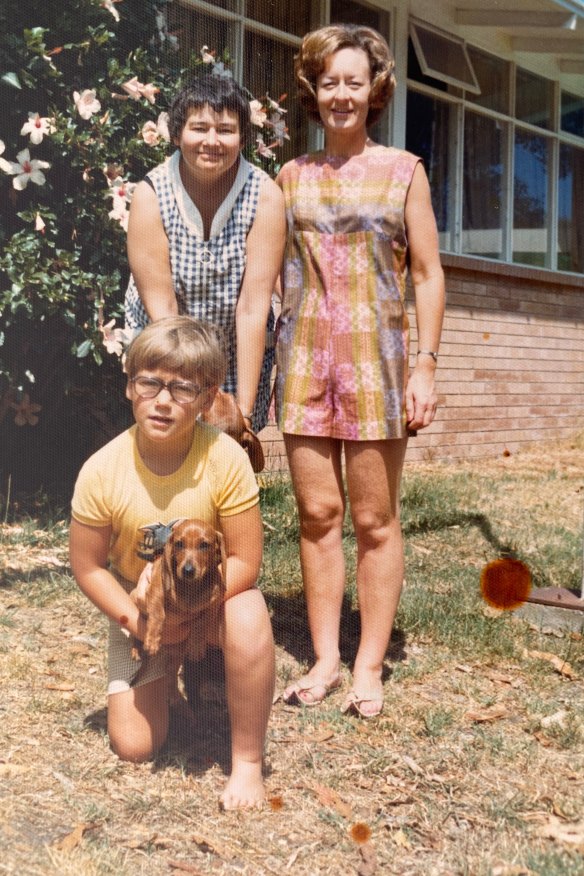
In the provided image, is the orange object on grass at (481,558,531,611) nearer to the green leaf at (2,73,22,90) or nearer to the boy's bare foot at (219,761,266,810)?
the boy's bare foot at (219,761,266,810)

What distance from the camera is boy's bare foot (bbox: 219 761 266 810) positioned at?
2.19 m

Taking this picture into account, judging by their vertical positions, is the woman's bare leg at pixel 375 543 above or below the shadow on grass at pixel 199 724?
above

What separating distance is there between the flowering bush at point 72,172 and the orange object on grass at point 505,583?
1965mm

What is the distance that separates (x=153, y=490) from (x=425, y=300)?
1.10 metres

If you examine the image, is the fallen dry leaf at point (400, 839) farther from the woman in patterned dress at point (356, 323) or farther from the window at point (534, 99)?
the window at point (534, 99)

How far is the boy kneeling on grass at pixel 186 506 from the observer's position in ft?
7.06

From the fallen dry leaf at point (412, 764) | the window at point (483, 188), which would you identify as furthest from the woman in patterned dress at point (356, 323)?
the window at point (483, 188)

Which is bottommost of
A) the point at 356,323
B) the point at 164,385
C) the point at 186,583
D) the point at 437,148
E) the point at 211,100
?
the point at 186,583

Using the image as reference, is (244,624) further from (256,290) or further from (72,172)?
(72,172)

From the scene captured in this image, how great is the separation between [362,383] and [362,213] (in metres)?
0.49

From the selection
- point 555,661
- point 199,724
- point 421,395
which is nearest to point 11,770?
point 199,724

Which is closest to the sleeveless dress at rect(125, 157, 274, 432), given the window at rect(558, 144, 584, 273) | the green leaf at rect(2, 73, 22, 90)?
the green leaf at rect(2, 73, 22, 90)

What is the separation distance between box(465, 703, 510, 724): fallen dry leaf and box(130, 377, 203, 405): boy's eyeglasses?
54.0 inches

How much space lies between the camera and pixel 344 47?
276 cm
